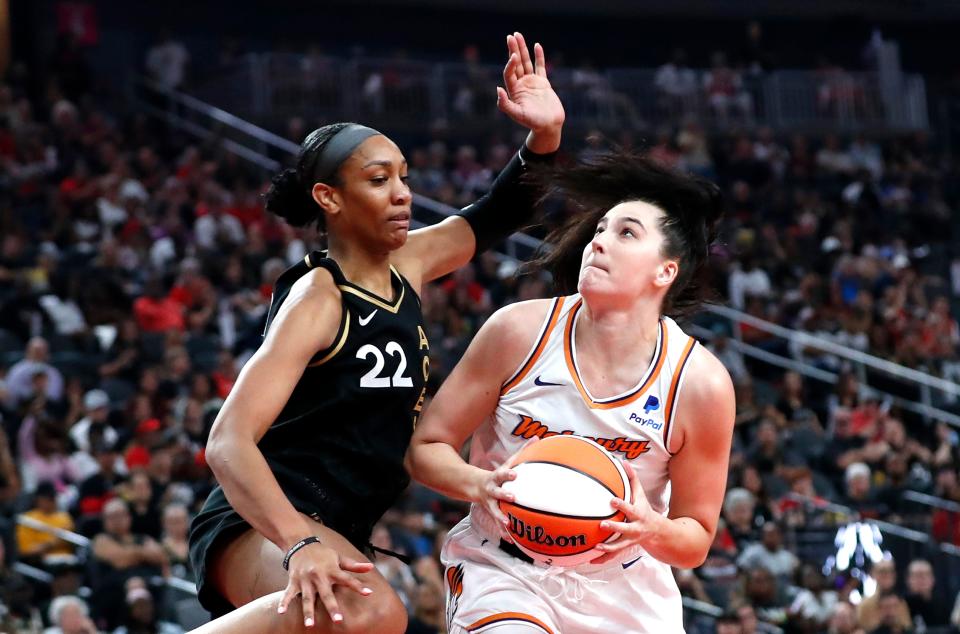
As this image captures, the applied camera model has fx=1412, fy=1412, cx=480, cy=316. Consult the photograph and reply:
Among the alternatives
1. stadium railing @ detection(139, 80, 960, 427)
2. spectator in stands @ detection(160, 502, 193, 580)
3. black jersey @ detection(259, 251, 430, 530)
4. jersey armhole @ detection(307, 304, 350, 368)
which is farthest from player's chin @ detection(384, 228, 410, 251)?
Result: stadium railing @ detection(139, 80, 960, 427)

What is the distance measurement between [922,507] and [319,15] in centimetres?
1229

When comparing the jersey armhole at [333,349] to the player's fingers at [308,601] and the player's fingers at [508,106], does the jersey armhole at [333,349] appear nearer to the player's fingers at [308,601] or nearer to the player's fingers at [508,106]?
the player's fingers at [308,601]

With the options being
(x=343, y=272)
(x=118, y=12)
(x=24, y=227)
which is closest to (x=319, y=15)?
(x=118, y=12)

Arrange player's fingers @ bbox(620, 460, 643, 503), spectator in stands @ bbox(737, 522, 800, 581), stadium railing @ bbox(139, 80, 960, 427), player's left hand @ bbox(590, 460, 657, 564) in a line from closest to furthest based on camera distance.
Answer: player's left hand @ bbox(590, 460, 657, 564)
player's fingers @ bbox(620, 460, 643, 503)
spectator in stands @ bbox(737, 522, 800, 581)
stadium railing @ bbox(139, 80, 960, 427)

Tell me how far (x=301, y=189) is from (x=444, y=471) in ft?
3.18

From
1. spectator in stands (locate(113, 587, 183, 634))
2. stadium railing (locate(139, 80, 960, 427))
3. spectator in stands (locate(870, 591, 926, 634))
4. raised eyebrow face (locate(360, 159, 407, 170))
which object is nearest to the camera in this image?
raised eyebrow face (locate(360, 159, 407, 170))

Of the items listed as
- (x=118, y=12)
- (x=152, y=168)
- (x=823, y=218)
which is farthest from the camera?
(x=118, y=12)

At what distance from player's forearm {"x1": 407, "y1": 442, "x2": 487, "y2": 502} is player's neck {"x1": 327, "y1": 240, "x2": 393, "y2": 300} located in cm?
47

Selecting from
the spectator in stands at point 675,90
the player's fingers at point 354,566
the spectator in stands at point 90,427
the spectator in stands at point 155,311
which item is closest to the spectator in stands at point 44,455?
the spectator in stands at point 90,427

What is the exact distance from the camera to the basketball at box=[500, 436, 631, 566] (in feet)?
11.3

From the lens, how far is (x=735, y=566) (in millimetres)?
9203

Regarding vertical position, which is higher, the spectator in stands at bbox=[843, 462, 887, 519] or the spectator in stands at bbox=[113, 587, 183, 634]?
the spectator in stands at bbox=[113, 587, 183, 634]

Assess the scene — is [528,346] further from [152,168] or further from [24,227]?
[152,168]

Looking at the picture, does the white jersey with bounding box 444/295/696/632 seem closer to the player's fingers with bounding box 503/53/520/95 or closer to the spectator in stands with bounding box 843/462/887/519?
the player's fingers with bounding box 503/53/520/95
